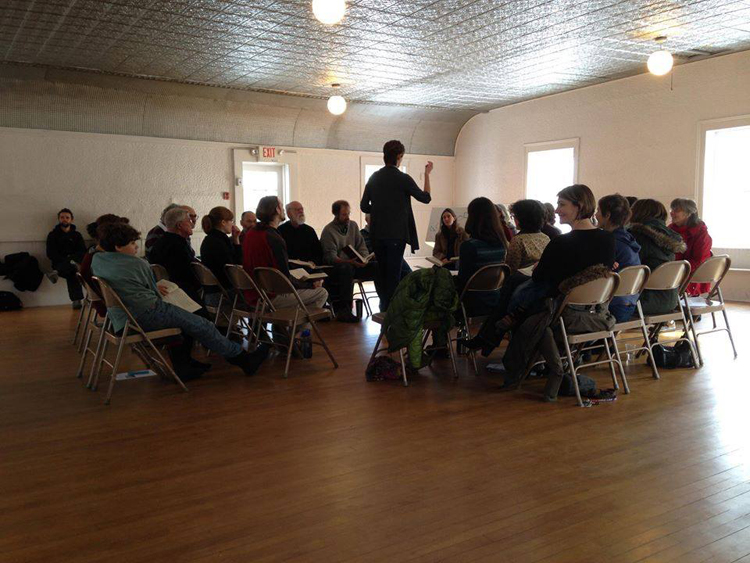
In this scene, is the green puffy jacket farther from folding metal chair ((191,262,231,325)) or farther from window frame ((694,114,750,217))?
window frame ((694,114,750,217))

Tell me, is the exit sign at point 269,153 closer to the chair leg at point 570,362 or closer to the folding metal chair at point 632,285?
the folding metal chair at point 632,285

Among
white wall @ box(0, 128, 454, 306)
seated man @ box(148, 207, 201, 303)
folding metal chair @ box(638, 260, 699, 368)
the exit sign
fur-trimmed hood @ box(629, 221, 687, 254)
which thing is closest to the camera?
folding metal chair @ box(638, 260, 699, 368)

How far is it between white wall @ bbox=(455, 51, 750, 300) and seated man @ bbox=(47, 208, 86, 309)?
286 inches

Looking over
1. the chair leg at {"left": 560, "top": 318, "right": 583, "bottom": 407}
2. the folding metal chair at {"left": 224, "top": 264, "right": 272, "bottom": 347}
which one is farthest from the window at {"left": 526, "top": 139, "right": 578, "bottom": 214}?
the chair leg at {"left": 560, "top": 318, "right": 583, "bottom": 407}

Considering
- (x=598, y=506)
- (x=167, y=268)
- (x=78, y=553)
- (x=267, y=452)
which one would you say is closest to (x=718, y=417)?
(x=598, y=506)

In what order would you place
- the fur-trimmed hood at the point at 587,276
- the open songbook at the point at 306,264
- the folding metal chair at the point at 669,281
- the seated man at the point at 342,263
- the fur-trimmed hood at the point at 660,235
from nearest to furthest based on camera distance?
the fur-trimmed hood at the point at 587,276, the folding metal chair at the point at 669,281, the fur-trimmed hood at the point at 660,235, the open songbook at the point at 306,264, the seated man at the point at 342,263

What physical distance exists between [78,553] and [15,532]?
1.16 ft

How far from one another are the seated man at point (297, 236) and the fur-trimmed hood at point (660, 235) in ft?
11.6

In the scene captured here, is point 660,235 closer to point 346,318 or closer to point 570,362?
point 570,362

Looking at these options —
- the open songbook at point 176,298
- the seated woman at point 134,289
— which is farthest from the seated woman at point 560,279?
the open songbook at point 176,298

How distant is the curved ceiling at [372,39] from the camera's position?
6289 millimetres

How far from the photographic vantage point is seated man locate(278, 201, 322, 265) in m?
7.44

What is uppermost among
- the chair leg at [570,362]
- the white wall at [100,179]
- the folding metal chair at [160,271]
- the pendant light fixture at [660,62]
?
the pendant light fixture at [660,62]

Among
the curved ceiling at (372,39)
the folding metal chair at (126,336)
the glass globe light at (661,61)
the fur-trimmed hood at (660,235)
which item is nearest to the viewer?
the folding metal chair at (126,336)
